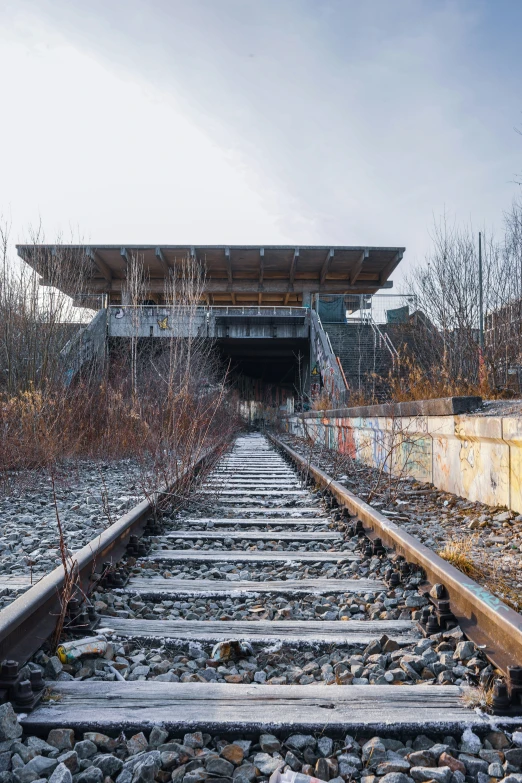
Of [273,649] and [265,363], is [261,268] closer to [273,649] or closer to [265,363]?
[265,363]

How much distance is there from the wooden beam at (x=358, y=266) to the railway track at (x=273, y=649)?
32.4 metres

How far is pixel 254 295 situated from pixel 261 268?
4.60m

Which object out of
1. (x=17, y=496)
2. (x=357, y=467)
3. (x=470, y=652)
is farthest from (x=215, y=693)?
(x=357, y=467)

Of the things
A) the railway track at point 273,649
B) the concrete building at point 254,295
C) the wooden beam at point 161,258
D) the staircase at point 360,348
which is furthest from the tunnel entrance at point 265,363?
the railway track at point 273,649

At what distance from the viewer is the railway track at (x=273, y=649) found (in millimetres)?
1705

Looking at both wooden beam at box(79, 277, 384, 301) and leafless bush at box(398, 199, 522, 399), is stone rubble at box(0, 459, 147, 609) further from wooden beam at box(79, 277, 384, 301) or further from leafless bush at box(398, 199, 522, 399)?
wooden beam at box(79, 277, 384, 301)

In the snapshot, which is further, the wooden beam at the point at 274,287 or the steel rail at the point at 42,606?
the wooden beam at the point at 274,287

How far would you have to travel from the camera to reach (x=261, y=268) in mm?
36469

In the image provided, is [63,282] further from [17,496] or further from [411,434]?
[411,434]

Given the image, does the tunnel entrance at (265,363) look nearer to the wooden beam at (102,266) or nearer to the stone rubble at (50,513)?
the wooden beam at (102,266)

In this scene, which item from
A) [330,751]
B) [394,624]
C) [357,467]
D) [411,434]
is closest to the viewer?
[330,751]

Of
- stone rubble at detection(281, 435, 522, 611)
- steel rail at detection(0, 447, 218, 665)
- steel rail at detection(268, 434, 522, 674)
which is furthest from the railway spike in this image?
steel rail at detection(0, 447, 218, 665)

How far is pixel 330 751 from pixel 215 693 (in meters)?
0.44

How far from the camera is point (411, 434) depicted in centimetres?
668
